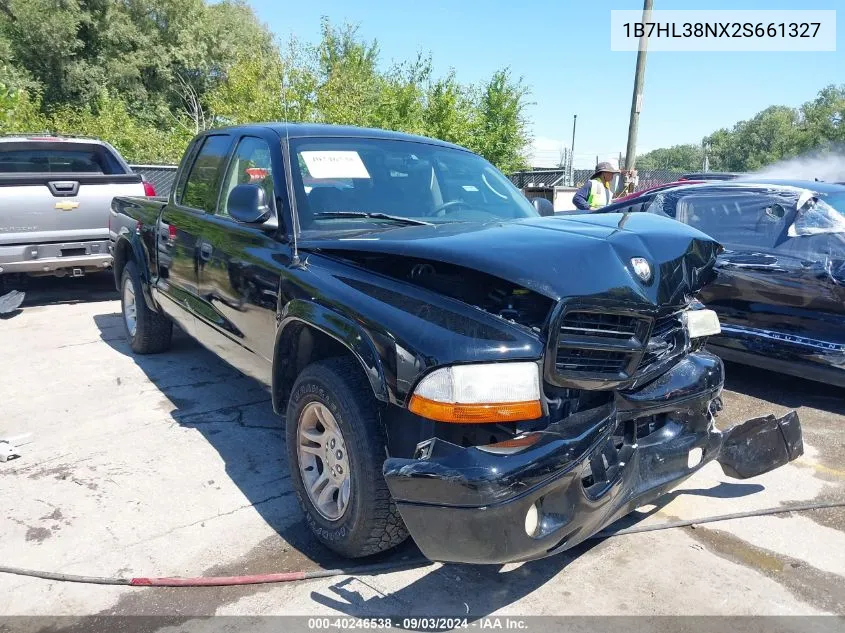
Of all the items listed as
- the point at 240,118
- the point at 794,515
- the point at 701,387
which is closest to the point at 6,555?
the point at 701,387

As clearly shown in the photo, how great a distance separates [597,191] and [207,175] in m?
5.58

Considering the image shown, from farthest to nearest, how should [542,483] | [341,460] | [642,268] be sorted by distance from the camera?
[341,460]
[642,268]
[542,483]

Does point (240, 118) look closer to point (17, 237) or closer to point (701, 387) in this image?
point (17, 237)

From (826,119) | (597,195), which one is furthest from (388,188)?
(826,119)

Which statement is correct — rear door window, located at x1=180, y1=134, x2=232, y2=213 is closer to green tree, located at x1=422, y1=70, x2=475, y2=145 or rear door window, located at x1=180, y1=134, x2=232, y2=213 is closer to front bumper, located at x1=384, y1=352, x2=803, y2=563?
front bumper, located at x1=384, y1=352, x2=803, y2=563

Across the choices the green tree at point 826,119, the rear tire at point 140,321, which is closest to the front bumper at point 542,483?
the rear tire at point 140,321

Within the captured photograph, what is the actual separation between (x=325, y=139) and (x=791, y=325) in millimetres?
3630

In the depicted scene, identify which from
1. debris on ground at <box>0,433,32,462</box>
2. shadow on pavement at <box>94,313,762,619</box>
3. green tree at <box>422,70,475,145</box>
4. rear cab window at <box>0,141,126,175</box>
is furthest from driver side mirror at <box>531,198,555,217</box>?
green tree at <box>422,70,475,145</box>

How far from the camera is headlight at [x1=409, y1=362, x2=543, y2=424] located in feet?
7.47

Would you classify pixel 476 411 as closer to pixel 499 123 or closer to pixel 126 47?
pixel 499 123

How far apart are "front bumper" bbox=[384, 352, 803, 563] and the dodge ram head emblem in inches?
17.2

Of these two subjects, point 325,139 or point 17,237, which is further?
point 17,237

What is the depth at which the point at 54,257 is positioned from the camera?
7391mm

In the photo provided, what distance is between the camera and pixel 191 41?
28.4m
